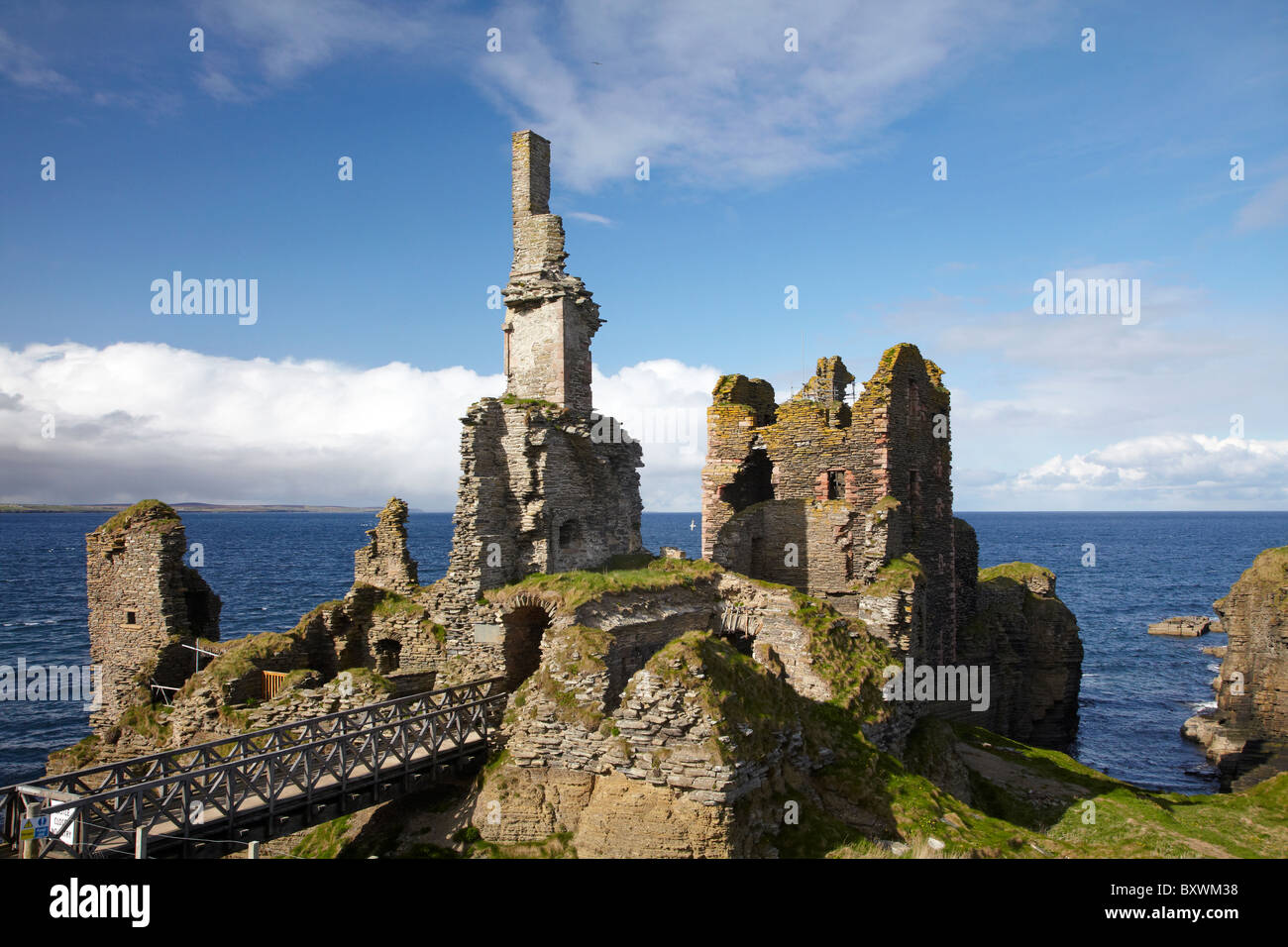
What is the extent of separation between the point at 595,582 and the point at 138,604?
15453 mm

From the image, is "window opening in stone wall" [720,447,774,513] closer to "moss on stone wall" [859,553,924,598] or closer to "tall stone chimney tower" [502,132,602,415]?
"moss on stone wall" [859,553,924,598]

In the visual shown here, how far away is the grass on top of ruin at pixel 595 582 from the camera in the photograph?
18812mm

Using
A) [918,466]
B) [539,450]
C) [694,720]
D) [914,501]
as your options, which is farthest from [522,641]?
[918,466]

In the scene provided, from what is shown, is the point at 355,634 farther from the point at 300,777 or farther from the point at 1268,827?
the point at 1268,827

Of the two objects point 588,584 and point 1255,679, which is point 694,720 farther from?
point 1255,679

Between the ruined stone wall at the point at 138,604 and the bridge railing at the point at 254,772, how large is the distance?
787cm

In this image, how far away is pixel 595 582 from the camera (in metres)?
19.2

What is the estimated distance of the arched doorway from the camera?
64.2 feet

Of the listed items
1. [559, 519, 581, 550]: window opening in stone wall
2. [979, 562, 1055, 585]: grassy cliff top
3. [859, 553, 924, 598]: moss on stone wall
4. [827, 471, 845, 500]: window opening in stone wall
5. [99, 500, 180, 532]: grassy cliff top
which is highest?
[827, 471, 845, 500]: window opening in stone wall

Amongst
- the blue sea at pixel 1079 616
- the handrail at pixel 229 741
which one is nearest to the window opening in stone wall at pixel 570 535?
the handrail at pixel 229 741

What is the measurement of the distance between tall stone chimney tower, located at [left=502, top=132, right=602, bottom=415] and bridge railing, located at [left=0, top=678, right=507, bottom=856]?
338 inches

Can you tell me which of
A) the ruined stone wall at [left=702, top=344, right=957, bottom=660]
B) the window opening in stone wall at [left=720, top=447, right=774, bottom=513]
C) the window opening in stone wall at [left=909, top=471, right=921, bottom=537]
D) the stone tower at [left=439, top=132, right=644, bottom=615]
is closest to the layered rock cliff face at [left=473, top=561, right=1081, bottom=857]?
the stone tower at [left=439, top=132, right=644, bottom=615]

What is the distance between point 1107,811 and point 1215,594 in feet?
251

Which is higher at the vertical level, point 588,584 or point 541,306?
point 541,306
